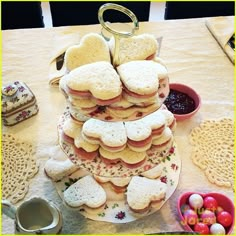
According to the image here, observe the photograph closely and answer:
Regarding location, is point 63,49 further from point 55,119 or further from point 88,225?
point 88,225

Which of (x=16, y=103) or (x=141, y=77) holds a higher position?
(x=141, y=77)

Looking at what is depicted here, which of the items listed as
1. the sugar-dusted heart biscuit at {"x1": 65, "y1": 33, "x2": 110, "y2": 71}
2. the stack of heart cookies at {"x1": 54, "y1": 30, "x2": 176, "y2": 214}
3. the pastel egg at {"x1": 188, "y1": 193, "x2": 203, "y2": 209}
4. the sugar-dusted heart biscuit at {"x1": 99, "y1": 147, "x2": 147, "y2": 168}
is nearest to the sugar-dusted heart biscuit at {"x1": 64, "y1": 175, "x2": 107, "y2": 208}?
the stack of heart cookies at {"x1": 54, "y1": 30, "x2": 176, "y2": 214}

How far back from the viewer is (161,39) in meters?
1.40

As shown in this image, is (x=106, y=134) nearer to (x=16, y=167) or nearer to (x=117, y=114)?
(x=117, y=114)

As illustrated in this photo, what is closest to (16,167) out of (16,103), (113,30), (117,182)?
(16,103)

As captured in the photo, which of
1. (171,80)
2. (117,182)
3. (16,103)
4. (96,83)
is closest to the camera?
(96,83)

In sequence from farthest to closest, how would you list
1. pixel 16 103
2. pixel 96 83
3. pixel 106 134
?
pixel 16 103
pixel 106 134
pixel 96 83

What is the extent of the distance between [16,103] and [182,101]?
51cm

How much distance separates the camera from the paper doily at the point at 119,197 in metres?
0.93

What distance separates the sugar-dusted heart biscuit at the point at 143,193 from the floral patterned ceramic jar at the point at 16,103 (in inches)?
15.6

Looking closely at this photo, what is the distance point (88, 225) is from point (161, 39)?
0.78m

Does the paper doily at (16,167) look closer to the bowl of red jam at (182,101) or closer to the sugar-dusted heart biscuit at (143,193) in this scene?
the sugar-dusted heart biscuit at (143,193)

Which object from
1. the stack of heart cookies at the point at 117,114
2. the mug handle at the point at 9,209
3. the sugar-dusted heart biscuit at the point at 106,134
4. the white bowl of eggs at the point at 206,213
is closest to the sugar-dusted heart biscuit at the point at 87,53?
the stack of heart cookies at the point at 117,114

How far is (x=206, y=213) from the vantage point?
2.99 feet
